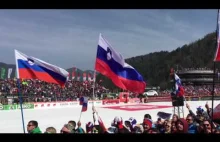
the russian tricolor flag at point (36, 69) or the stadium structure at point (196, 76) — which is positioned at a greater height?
the stadium structure at point (196, 76)

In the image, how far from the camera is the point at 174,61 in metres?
84.1

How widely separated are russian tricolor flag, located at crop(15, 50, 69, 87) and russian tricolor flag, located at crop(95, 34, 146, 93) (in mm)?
1013

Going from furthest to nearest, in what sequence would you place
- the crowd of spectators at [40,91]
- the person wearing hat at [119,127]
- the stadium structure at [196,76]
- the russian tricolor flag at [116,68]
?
1. the stadium structure at [196,76]
2. the crowd of spectators at [40,91]
3. the russian tricolor flag at [116,68]
4. the person wearing hat at [119,127]

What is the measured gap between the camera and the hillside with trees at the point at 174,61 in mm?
73875

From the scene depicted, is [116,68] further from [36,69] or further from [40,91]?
[40,91]

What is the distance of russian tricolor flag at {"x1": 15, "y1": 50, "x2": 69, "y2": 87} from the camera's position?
7207 millimetres

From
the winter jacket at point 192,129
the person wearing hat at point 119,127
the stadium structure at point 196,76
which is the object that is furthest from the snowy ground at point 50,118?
the stadium structure at point 196,76

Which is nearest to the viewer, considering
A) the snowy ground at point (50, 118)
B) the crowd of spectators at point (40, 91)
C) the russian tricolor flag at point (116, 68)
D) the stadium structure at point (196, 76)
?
the russian tricolor flag at point (116, 68)

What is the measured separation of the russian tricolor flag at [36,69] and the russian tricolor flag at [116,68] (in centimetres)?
101

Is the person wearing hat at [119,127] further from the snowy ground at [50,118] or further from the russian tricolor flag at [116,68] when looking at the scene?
the snowy ground at [50,118]

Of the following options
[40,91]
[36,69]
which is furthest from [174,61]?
[36,69]

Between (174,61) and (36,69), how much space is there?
258ft
